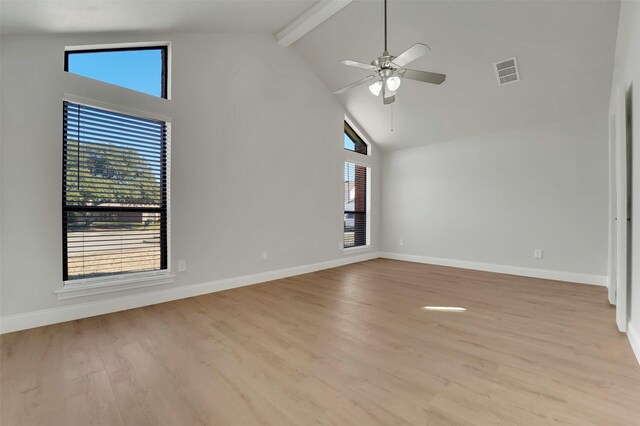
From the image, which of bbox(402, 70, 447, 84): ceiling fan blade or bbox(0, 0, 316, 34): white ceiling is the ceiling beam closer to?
bbox(0, 0, 316, 34): white ceiling

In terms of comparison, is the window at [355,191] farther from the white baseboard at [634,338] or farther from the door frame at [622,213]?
the white baseboard at [634,338]

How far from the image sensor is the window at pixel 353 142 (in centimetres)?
609

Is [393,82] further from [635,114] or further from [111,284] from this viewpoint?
[111,284]

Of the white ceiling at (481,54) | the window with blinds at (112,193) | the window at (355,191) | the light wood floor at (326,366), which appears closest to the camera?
the light wood floor at (326,366)

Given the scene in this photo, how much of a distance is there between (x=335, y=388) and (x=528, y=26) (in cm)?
426

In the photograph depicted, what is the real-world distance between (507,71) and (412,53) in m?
2.38

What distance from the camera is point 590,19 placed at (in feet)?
10.2

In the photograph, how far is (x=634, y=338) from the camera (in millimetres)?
2152

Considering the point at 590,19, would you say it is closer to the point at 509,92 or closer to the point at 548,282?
the point at 509,92

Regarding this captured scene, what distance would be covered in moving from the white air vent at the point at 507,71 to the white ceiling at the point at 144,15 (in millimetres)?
2644

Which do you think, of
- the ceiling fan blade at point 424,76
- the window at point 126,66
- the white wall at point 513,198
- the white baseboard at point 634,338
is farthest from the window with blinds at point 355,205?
the white baseboard at point 634,338

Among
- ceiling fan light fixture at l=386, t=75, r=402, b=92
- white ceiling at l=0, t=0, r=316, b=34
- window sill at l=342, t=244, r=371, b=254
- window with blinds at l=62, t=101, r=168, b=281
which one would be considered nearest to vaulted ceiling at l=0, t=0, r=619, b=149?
white ceiling at l=0, t=0, r=316, b=34

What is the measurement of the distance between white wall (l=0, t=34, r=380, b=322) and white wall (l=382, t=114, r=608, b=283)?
180cm

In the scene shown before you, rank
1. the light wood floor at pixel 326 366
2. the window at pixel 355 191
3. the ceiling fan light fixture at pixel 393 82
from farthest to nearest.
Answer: the window at pixel 355 191 → the ceiling fan light fixture at pixel 393 82 → the light wood floor at pixel 326 366
